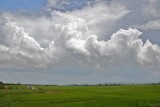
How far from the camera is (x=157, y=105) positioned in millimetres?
57000

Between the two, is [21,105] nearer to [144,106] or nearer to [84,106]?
[84,106]

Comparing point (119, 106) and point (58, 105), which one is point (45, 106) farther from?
point (119, 106)

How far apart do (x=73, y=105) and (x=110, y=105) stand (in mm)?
6538

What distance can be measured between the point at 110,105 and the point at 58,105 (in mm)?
9007

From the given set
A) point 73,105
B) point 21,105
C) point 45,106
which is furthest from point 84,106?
point 21,105

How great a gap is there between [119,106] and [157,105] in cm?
609

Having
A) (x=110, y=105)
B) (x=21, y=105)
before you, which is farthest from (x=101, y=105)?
(x=21, y=105)

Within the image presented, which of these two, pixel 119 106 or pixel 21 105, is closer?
pixel 119 106

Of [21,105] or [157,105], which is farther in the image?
[21,105]

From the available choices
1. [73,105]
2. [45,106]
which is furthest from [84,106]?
[45,106]

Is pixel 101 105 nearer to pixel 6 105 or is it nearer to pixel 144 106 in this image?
pixel 144 106

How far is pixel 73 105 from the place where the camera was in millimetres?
60938

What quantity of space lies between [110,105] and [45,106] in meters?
10.9

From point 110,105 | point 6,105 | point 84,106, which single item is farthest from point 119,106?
point 6,105
